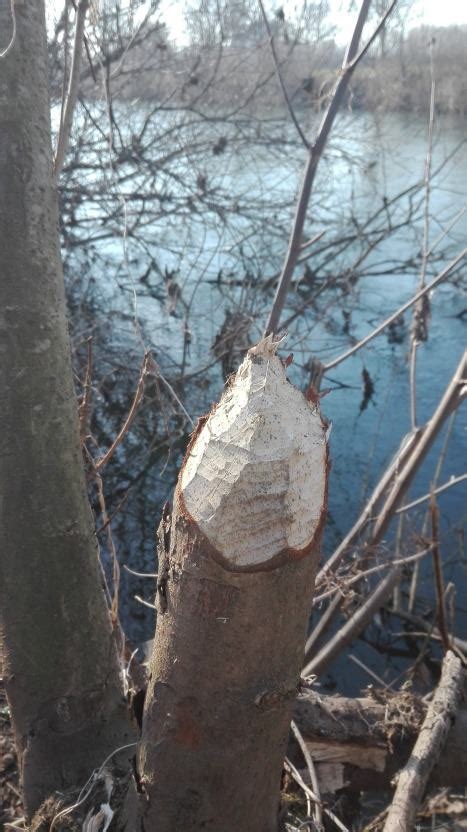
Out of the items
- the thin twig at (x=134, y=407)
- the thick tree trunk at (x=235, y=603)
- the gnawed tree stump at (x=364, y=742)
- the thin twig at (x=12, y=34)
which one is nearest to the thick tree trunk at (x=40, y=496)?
the thin twig at (x=12, y=34)

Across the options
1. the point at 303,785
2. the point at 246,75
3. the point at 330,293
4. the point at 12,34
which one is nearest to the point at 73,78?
the point at 12,34

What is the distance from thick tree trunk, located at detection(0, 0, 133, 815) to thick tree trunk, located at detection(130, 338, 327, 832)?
0.65 feet

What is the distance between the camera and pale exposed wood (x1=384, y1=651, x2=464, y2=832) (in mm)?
Result: 1585

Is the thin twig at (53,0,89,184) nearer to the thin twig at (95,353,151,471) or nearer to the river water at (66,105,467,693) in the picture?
the thin twig at (95,353,151,471)

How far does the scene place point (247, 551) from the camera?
0.89 metres

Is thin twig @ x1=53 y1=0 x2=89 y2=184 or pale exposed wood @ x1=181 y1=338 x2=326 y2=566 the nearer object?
pale exposed wood @ x1=181 y1=338 x2=326 y2=566

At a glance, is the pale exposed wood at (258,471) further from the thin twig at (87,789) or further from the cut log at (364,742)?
the cut log at (364,742)

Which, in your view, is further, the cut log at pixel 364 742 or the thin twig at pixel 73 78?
the cut log at pixel 364 742

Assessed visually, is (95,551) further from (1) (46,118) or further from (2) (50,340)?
(1) (46,118)

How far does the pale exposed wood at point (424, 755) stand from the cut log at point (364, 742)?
0.13ft

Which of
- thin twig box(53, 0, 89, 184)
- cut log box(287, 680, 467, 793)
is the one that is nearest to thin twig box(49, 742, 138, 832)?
cut log box(287, 680, 467, 793)

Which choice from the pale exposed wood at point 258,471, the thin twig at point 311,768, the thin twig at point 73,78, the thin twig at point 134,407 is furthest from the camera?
the thin twig at point 134,407

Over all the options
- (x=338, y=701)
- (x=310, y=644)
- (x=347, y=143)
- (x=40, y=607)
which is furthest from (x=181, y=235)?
(x=40, y=607)

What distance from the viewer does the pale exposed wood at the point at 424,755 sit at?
158 cm
